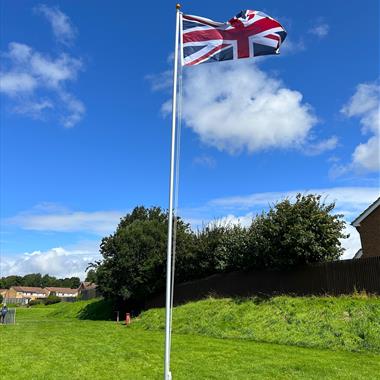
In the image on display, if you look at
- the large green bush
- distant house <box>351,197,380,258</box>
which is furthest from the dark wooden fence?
distant house <box>351,197,380,258</box>

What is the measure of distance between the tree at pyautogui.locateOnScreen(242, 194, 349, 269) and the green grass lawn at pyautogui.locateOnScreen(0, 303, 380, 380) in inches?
294

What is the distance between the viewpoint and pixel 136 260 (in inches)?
1409

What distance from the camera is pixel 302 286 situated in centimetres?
2403

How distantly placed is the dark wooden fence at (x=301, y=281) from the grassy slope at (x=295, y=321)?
110cm

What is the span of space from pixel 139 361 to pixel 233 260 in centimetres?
1642

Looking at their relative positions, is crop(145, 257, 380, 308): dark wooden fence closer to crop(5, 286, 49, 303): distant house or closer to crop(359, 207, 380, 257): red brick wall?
crop(359, 207, 380, 257): red brick wall

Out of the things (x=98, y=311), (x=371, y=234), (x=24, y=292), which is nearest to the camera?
(x=371, y=234)

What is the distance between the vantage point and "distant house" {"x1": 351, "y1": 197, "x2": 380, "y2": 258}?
2975cm

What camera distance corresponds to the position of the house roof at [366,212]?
29.6 metres

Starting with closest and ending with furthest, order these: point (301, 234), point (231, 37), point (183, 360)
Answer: point (231, 37)
point (183, 360)
point (301, 234)

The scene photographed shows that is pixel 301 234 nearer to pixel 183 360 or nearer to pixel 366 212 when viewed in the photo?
pixel 366 212

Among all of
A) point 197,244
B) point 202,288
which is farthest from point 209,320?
point 197,244

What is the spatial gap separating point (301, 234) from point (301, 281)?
8.58ft

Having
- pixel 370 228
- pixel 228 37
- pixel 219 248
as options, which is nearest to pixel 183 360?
pixel 228 37
